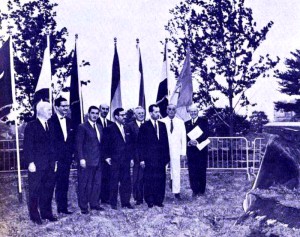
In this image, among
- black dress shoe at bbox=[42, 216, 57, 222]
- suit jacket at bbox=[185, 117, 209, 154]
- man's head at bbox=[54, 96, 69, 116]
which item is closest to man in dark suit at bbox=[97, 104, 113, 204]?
man's head at bbox=[54, 96, 69, 116]

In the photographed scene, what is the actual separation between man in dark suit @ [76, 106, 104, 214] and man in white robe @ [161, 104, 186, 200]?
135 centimetres

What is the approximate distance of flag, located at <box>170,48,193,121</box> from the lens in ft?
25.9

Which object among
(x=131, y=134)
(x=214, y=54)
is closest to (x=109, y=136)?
(x=131, y=134)

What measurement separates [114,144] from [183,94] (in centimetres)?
251

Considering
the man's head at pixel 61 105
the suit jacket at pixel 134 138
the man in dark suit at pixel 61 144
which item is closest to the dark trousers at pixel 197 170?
the suit jacket at pixel 134 138

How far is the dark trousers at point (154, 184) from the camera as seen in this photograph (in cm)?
615

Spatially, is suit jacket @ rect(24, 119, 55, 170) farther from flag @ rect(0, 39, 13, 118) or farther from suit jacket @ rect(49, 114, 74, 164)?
flag @ rect(0, 39, 13, 118)

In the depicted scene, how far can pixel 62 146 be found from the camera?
18.4 ft

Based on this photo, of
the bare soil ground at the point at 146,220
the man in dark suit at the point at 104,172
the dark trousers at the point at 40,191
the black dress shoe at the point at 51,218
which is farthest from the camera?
the man in dark suit at the point at 104,172

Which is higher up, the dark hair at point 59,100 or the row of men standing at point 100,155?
the dark hair at point 59,100

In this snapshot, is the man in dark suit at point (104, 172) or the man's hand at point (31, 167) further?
the man in dark suit at point (104, 172)

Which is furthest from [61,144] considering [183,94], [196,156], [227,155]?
[227,155]

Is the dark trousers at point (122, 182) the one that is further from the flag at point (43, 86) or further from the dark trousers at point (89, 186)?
the flag at point (43, 86)

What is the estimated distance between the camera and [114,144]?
5988 millimetres
